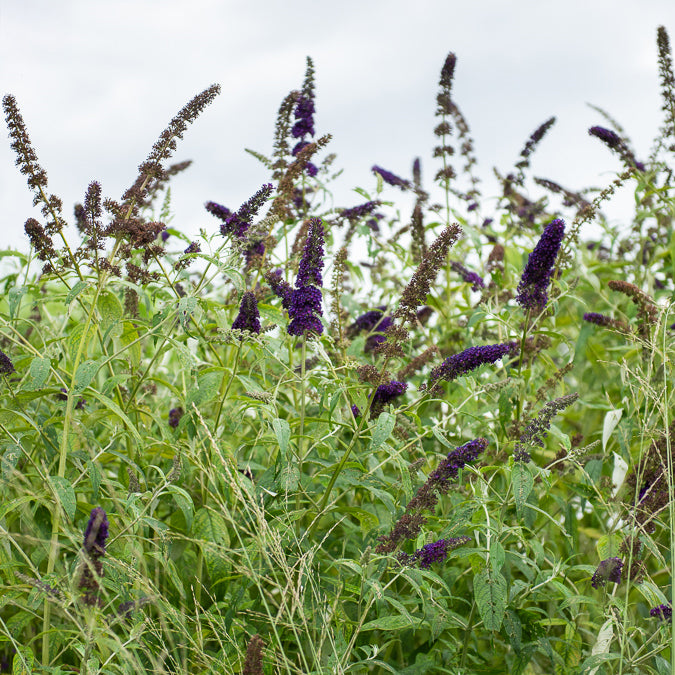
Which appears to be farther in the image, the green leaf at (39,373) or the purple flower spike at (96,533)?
the green leaf at (39,373)

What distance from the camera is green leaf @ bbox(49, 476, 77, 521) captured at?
247 centimetres

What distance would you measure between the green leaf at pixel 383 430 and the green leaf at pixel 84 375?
3.30 ft

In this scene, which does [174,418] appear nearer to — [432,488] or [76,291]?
[76,291]

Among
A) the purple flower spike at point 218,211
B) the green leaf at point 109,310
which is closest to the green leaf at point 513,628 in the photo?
the green leaf at point 109,310

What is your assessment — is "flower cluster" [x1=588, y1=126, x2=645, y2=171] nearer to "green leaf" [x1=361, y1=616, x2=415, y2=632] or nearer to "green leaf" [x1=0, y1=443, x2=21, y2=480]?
"green leaf" [x1=361, y1=616, x2=415, y2=632]

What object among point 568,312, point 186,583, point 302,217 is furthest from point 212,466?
point 568,312

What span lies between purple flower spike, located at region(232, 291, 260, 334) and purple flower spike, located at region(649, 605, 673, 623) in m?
1.84

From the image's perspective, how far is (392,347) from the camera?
2.62 metres

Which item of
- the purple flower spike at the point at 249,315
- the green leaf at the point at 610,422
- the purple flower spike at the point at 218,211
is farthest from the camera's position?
the purple flower spike at the point at 218,211

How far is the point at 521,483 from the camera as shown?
8.64 ft

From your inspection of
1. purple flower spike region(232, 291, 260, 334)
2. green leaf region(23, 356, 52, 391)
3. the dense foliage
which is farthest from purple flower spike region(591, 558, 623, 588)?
green leaf region(23, 356, 52, 391)

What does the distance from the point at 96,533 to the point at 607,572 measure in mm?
1935

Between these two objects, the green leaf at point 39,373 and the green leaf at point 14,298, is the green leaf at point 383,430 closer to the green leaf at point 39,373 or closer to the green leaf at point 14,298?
the green leaf at point 39,373

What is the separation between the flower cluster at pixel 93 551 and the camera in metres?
1.82
